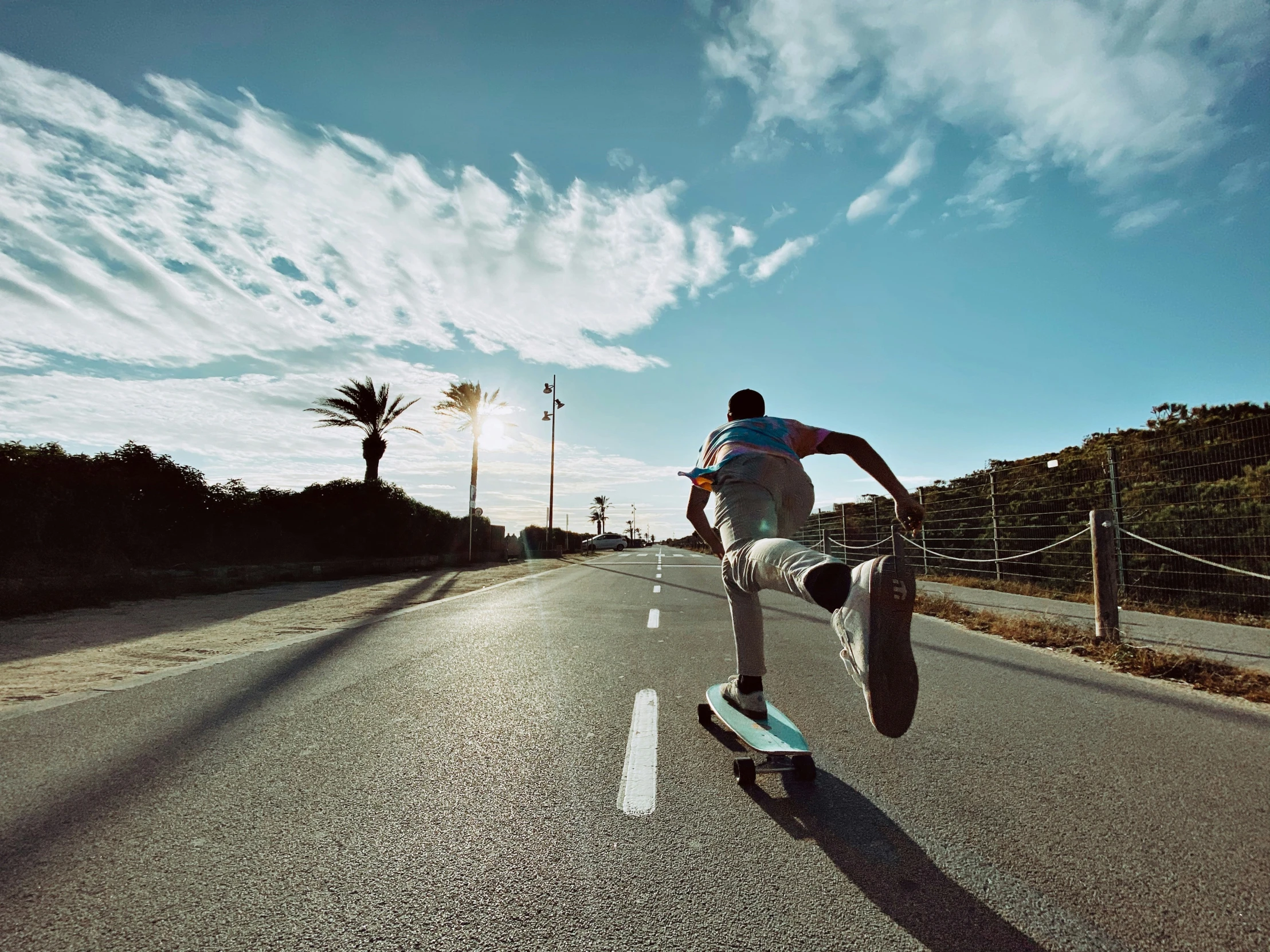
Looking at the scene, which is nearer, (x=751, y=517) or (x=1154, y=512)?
(x=751, y=517)

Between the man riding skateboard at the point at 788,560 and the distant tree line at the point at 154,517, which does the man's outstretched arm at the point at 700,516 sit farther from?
the distant tree line at the point at 154,517

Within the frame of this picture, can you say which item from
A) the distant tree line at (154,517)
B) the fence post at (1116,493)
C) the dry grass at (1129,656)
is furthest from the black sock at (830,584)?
the distant tree line at (154,517)

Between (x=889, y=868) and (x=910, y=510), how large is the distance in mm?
1749

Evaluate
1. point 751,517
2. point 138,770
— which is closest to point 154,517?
point 138,770

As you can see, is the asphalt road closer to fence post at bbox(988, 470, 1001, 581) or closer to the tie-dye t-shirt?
the tie-dye t-shirt

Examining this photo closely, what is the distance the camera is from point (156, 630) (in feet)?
24.3

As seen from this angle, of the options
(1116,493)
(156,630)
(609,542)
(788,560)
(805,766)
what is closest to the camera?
(788,560)

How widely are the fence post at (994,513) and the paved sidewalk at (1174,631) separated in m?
3.39

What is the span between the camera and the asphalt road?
5.99 feet

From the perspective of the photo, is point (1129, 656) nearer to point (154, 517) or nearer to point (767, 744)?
point (767, 744)

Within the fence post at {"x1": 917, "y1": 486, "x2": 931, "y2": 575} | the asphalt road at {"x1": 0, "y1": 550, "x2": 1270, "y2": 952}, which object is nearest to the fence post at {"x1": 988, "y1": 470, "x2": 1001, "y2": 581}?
the fence post at {"x1": 917, "y1": 486, "x2": 931, "y2": 575}

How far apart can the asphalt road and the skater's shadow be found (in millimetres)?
12

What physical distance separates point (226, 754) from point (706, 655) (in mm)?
3828

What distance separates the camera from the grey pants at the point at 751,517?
10.6 feet
